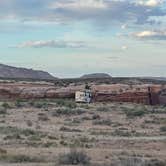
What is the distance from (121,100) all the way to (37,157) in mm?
70076

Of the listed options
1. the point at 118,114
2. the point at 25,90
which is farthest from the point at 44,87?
the point at 118,114

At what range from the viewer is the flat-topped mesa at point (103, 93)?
9306 centimetres

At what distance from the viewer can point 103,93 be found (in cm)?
9400

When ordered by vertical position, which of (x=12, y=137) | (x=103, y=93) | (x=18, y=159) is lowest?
(x=18, y=159)

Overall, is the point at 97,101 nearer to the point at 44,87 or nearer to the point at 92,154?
the point at 44,87

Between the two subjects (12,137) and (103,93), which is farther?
(103,93)

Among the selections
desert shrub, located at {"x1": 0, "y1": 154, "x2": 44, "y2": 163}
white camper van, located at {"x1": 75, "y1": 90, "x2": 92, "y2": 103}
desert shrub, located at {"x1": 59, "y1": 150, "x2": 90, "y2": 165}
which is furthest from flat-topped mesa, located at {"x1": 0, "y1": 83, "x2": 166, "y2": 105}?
desert shrub, located at {"x1": 59, "y1": 150, "x2": 90, "y2": 165}

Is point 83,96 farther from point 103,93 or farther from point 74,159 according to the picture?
point 74,159

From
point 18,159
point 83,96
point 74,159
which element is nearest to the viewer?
point 74,159

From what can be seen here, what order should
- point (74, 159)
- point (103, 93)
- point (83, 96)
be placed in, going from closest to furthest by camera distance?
point (74, 159)
point (83, 96)
point (103, 93)

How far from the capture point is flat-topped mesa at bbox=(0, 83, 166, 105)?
93.1 m

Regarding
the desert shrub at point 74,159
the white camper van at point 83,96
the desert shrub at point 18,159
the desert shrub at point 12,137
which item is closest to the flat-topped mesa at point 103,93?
the white camper van at point 83,96

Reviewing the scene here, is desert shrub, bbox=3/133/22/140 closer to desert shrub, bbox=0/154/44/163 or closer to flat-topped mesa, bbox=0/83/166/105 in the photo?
desert shrub, bbox=0/154/44/163

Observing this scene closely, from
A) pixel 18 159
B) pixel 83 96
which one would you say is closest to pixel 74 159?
pixel 18 159
